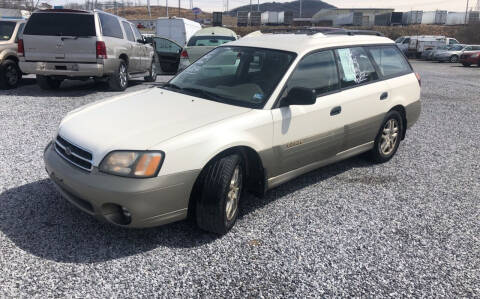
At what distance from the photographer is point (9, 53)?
969cm

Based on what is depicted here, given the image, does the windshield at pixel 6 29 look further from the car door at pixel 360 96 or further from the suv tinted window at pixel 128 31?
the car door at pixel 360 96

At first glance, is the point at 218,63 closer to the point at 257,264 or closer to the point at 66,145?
the point at 66,145

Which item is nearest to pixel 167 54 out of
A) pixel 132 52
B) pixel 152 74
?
pixel 152 74

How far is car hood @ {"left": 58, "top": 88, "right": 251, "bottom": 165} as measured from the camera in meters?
2.93

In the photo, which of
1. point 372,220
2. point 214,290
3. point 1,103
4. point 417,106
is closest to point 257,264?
point 214,290

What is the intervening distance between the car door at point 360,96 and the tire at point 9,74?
8607mm

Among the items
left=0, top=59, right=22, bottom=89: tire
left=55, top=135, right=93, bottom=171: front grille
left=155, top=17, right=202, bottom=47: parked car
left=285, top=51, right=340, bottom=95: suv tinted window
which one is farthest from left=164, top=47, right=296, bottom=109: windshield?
left=155, top=17, right=202, bottom=47: parked car

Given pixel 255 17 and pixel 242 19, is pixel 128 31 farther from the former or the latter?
pixel 242 19

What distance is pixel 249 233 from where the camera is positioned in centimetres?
342

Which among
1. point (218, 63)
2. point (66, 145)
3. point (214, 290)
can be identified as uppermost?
point (218, 63)

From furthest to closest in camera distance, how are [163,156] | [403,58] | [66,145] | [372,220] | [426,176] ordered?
[403,58]
[426,176]
[372,220]
[66,145]
[163,156]

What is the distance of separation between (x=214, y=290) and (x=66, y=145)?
1.66 metres

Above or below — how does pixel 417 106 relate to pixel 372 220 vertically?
above

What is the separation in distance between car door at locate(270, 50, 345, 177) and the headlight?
1.18 metres
